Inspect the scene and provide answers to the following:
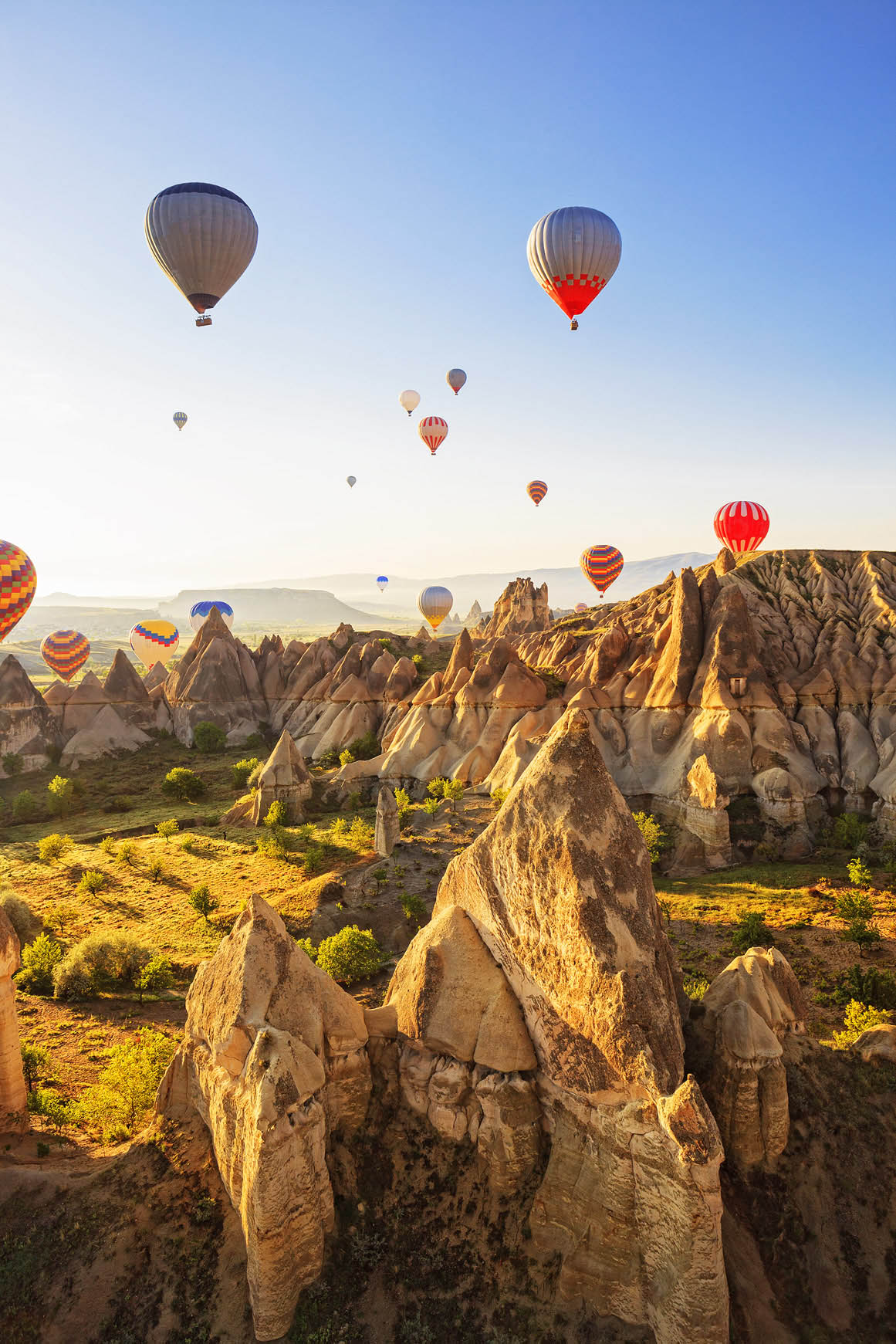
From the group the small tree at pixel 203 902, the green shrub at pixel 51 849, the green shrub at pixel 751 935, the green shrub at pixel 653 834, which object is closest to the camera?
the green shrub at pixel 751 935

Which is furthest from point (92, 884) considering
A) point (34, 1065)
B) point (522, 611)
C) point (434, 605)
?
point (434, 605)

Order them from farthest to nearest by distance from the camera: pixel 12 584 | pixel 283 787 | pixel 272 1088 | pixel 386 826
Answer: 1. pixel 12 584
2. pixel 283 787
3. pixel 386 826
4. pixel 272 1088

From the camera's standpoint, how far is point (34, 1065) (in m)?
21.2

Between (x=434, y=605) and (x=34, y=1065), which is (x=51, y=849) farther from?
(x=434, y=605)

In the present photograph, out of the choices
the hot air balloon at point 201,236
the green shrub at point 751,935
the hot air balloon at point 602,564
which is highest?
the hot air balloon at point 201,236

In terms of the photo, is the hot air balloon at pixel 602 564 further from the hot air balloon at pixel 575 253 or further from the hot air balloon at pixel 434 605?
the hot air balloon at pixel 575 253

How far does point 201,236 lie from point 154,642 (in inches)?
3333

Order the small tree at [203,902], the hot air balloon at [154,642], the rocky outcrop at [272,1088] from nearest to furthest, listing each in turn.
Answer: the rocky outcrop at [272,1088]
the small tree at [203,902]
the hot air balloon at [154,642]

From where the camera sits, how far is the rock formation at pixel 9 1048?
56.4ft

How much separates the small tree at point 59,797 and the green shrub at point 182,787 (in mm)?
7397

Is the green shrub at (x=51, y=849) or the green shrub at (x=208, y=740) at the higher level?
the green shrub at (x=208, y=740)

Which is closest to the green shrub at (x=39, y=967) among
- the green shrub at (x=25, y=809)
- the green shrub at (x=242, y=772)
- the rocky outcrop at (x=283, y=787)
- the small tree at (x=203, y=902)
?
the small tree at (x=203, y=902)

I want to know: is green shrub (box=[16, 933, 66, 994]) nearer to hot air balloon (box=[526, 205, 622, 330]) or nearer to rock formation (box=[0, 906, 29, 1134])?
rock formation (box=[0, 906, 29, 1134])

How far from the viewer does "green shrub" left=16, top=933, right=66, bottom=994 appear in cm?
2838
